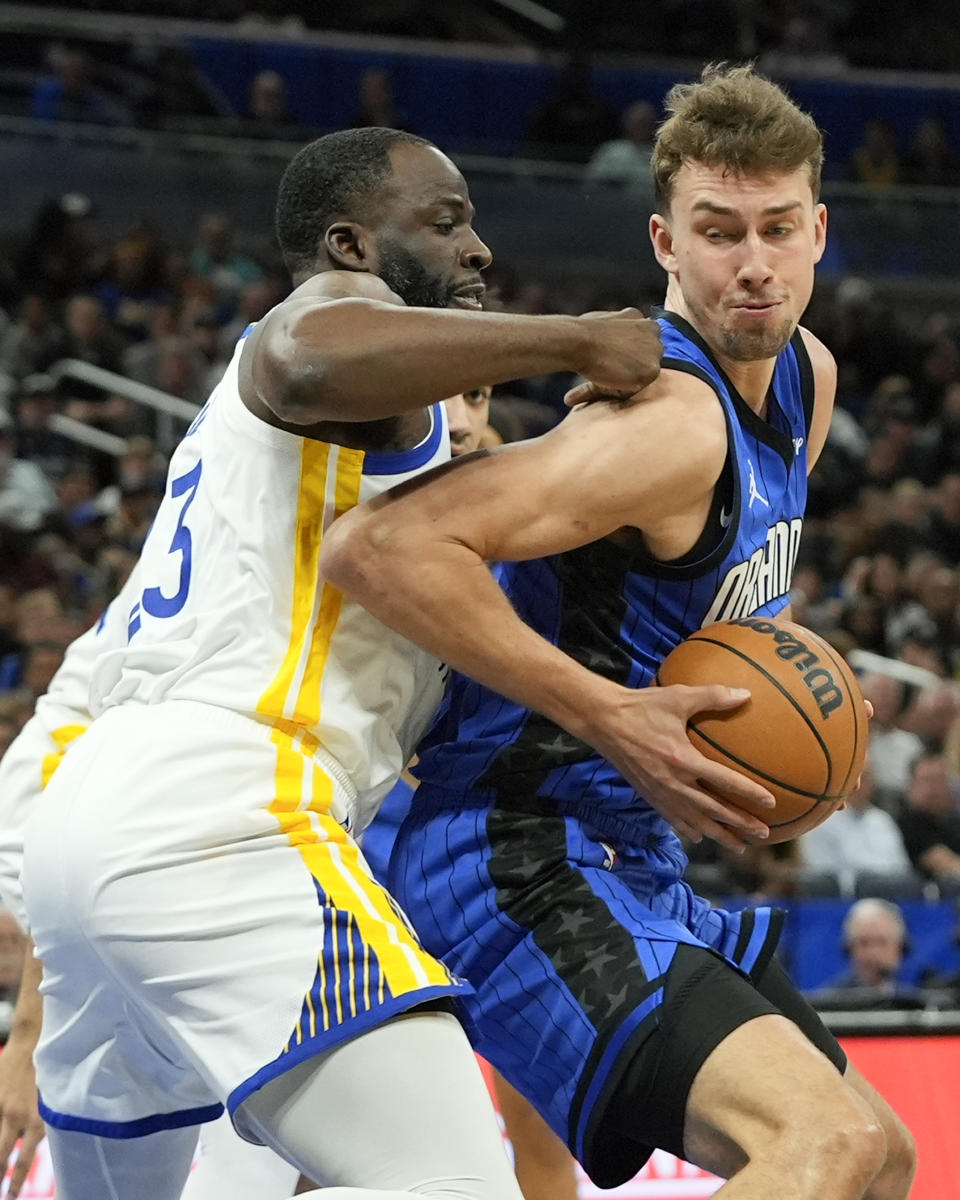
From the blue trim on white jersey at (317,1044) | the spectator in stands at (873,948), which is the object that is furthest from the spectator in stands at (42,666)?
the blue trim on white jersey at (317,1044)

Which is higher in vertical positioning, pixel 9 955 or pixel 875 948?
pixel 875 948

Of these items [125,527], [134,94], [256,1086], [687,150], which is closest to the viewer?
[256,1086]

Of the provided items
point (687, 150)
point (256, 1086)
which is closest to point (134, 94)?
point (687, 150)

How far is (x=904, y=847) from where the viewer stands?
7.70 m

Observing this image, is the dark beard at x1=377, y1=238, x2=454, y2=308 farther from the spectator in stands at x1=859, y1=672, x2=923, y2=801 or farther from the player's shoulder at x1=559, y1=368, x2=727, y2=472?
the spectator in stands at x1=859, y1=672, x2=923, y2=801

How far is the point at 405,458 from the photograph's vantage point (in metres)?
2.85

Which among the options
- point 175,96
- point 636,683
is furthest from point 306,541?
point 175,96

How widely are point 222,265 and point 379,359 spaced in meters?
9.76

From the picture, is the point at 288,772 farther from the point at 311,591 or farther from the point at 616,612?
A: the point at 616,612

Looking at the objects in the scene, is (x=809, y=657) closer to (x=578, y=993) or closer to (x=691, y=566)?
(x=691, y=566)

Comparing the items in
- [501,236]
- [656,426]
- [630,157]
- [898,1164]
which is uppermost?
[630,157]

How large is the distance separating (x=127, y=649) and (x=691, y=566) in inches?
37.4

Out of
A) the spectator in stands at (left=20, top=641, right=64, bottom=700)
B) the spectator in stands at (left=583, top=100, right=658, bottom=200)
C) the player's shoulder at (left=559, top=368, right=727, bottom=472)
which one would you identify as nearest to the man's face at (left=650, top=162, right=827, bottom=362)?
the player's shoulder at (left=559, top=368, right=727, bottom=472)

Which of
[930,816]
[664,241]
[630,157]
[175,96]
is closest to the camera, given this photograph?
[664,241]
